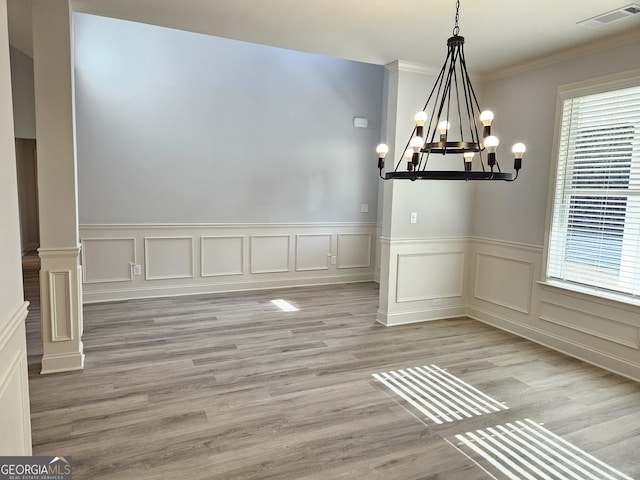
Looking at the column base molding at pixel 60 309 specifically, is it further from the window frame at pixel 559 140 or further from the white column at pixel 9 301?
the window frame at pixel 559 140

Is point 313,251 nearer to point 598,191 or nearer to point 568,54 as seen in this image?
point 598,191

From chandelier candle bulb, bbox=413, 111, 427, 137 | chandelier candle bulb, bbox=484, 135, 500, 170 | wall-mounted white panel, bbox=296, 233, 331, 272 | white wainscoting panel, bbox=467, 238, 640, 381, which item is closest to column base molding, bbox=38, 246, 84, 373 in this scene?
chandelier candle bulb, bbox=413, 111, 427, 137

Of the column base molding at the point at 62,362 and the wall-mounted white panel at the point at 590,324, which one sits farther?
the wall-mounted white panel at the point at 590,324

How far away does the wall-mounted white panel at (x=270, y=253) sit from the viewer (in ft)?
19.9

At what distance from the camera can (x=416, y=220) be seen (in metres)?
4.67

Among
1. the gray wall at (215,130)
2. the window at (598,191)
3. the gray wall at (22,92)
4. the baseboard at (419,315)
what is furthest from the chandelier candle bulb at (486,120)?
the gray wall at (22,92)

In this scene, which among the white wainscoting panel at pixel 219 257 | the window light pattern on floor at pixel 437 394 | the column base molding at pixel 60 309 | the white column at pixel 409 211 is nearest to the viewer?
the window light pattern on floor at pixel 437 394

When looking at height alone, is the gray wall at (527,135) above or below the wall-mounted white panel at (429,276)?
above

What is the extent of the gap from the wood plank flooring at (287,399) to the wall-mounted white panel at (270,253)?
142 cm

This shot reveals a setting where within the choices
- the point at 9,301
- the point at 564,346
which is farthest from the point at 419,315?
the point at 9,301

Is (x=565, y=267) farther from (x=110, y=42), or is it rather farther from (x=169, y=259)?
(x=110, y=42)

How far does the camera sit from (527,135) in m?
4.29

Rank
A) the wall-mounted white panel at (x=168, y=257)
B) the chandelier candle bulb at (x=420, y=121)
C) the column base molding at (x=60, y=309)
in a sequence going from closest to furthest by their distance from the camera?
1. the chandelier candle bulb at (x=420, y=121)
2. the column base molding at (x=60, y=309)
3. the wall-mounted white panel at (x=168, y=257)

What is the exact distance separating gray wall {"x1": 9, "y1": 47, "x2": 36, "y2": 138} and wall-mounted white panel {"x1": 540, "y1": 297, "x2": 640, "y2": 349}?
7.32m
